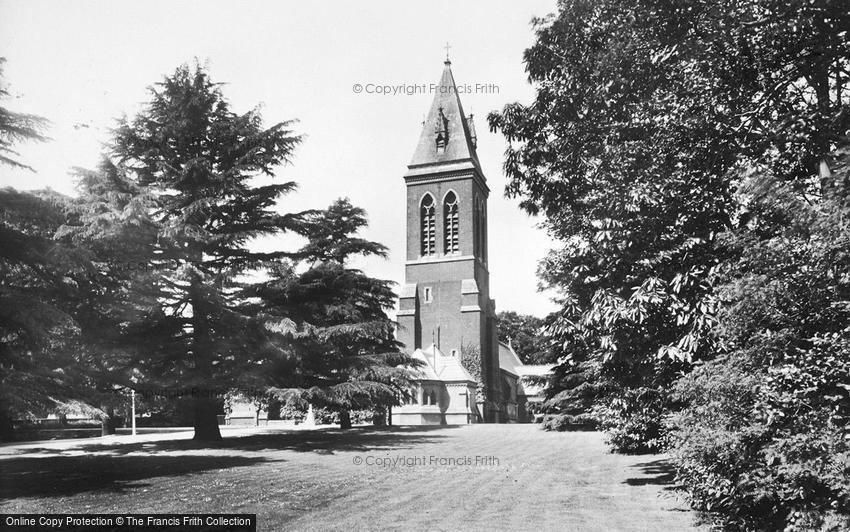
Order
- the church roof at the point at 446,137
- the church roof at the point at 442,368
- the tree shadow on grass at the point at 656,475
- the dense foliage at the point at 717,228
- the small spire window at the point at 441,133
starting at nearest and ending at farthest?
1. the dense foliage at the point at 717,228
2. the tree shadow on grass at the point at 656,475
3. the church roof at the point at 442,368
4. the church roof at the point at 446,137
5. the small spire window at the point at 441,133

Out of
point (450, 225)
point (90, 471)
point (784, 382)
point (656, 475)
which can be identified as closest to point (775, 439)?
point (784, 382)

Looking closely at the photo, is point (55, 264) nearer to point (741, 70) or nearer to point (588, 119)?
point (588, 119)

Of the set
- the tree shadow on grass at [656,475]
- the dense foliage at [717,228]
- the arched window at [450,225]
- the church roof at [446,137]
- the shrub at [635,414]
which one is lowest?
the tree shadow on grass at [656,475]

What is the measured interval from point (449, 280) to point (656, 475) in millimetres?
45101

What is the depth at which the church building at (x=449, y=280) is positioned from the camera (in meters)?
53.8

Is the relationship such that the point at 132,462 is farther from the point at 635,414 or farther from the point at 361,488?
the point at 635,414

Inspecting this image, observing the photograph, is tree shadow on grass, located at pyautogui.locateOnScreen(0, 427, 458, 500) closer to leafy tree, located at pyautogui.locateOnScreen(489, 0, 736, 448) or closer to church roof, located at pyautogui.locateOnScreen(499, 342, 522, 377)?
leafy tree, located at pyautogui.locateOnScreen(489, 0, 736, 448)

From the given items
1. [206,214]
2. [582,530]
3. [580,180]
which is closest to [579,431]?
[206,214]

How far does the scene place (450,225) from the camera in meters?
60.3

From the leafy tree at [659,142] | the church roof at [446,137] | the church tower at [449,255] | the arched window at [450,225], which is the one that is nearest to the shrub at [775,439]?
the leafy tree at [659,142]

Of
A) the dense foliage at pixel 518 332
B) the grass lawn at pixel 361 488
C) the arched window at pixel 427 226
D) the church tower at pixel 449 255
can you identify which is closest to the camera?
the grass lawn at pixel 361 488

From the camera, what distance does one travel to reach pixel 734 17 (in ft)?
25.9

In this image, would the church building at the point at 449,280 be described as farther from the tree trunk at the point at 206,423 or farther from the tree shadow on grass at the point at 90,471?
the tree shadow on grass at the point at 90,471

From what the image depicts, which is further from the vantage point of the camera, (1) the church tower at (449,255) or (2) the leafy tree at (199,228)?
(1) the church tower at (449,255)
